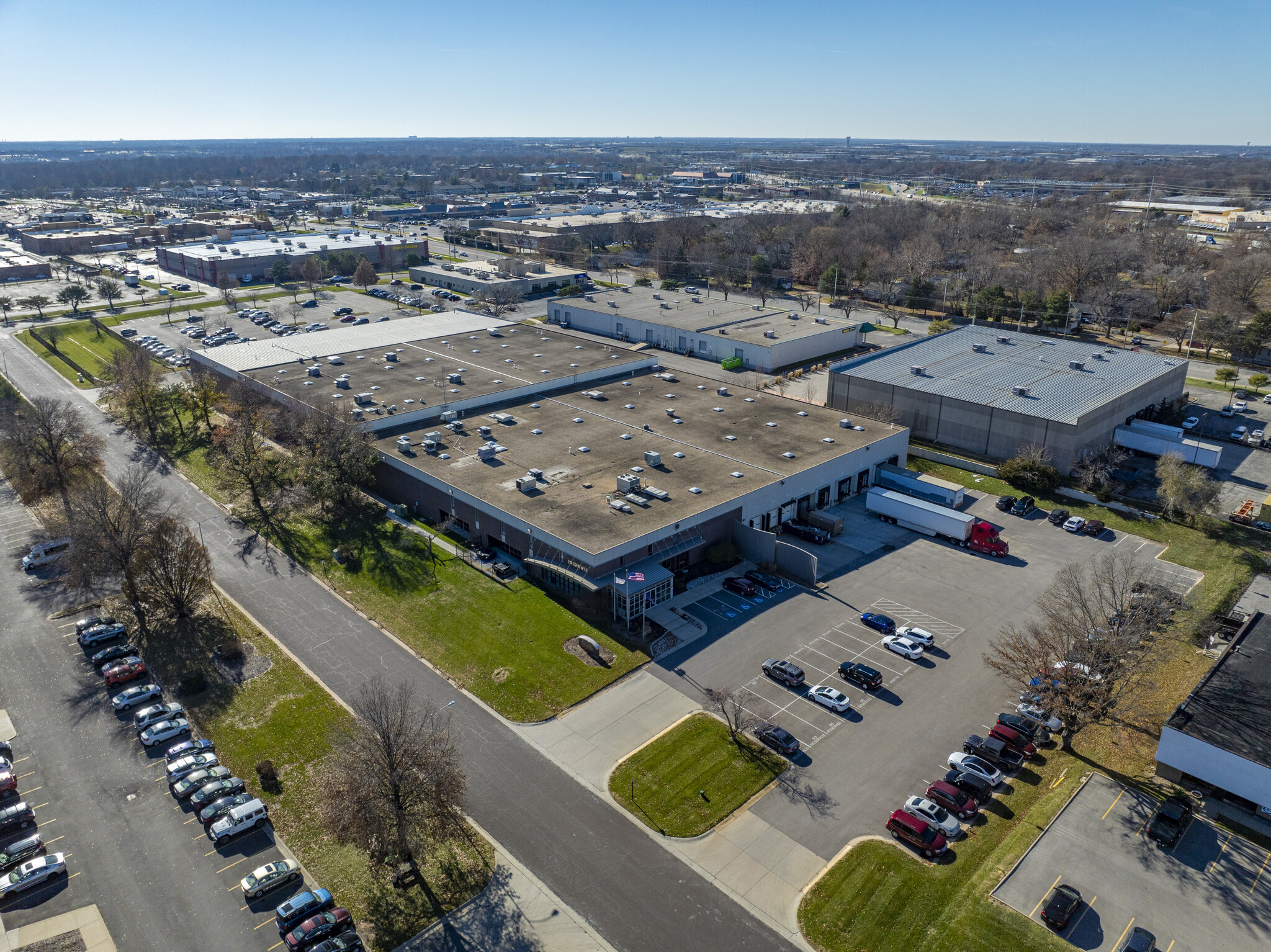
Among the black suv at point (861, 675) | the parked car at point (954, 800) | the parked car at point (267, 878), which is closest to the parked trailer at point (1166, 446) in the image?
the black suv at point (861, 675)

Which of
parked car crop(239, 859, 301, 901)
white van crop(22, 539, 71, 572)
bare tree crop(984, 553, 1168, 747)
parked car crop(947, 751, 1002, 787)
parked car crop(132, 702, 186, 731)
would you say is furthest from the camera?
white van crop(22, 539, 71, 572)

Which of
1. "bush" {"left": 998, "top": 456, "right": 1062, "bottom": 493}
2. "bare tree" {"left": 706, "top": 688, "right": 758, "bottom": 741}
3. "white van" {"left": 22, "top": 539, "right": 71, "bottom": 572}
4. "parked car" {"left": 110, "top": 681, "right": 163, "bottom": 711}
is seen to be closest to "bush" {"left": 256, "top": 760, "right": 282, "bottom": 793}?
"parked car" {"left": 110, "top": 681, "right": 163, "bottom": 711}

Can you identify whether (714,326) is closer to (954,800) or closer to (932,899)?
(954,800)

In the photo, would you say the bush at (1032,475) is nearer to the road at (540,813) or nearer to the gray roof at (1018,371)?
the gray roof at (1018,371)

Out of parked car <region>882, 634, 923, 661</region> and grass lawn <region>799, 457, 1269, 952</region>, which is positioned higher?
parked car <region>882, 634, 923, 661</region>

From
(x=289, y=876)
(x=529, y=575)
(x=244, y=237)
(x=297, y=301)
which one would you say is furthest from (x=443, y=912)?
(x=244, y=237)

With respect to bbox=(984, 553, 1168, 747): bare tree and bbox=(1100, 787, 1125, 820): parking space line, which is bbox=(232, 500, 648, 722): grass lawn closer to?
bbox=(984, 553, 1168, 747): bare tree

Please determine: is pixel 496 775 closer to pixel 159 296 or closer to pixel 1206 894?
pixel 1206 894
